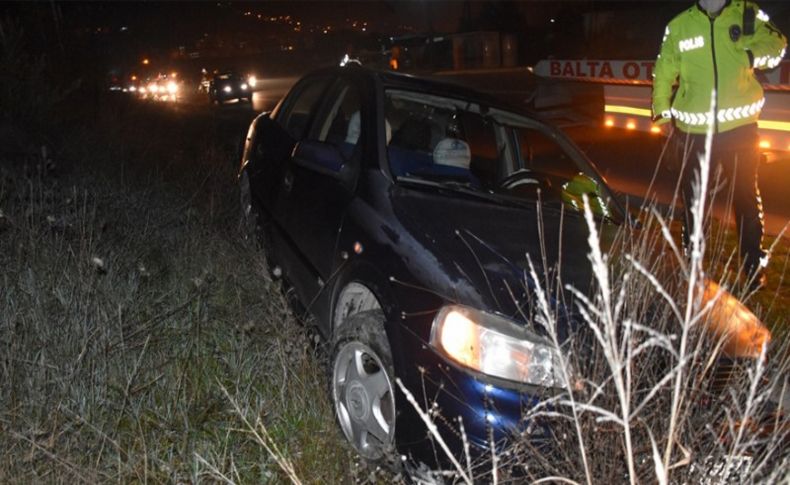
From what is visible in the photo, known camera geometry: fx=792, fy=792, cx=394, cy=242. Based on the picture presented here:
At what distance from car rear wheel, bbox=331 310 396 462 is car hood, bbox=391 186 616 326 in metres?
0.33

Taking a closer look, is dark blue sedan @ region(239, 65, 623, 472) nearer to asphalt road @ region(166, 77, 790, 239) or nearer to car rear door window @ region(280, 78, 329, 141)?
car rear door window @ region(280, 78, 329, 141)

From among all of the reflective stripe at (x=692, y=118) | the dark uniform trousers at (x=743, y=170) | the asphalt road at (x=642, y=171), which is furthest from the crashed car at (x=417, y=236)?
the asphalt road at (x=642, y=171)

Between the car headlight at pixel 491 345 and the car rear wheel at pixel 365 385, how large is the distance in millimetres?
320

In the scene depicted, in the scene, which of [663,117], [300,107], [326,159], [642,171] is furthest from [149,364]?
[642,171]

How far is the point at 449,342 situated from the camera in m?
2.88

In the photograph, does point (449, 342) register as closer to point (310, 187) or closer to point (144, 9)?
point (310, 187)

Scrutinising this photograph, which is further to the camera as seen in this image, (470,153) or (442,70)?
(442,70)

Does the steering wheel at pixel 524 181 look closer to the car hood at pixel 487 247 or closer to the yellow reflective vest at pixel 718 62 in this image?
the car hood at pixel 487 247

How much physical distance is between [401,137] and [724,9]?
2188mm

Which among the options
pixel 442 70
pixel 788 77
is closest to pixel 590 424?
pixel 788 77

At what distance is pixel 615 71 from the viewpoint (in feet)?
35.6

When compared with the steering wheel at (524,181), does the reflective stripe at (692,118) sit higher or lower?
higher

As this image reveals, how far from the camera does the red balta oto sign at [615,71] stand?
799 centimetres

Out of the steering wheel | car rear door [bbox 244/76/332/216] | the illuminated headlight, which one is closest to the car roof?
the steering wheel
